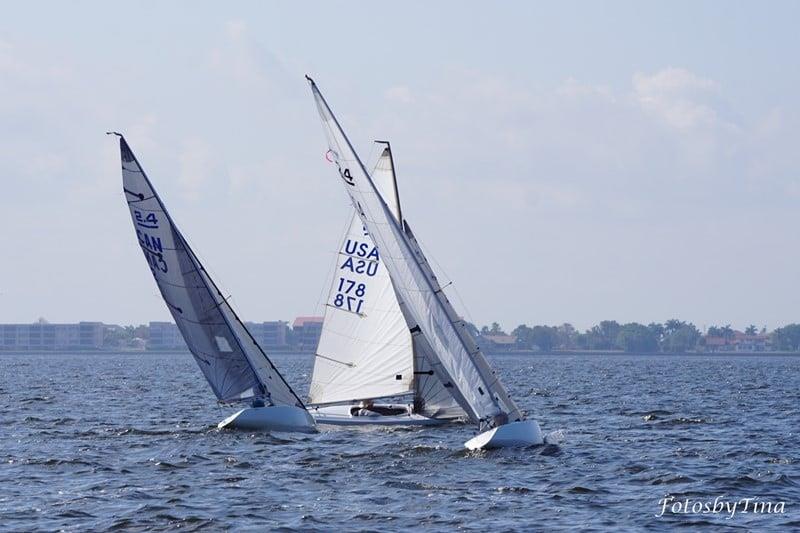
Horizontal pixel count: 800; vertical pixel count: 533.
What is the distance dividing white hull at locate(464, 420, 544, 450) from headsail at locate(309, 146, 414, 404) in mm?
9039

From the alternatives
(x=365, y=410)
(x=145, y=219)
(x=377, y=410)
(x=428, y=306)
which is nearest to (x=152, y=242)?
(x=145, y=219)

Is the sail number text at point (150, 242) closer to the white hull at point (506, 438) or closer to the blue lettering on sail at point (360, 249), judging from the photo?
the blue lettering on sail at point (360, 249)

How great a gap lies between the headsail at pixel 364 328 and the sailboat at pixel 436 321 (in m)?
8.38

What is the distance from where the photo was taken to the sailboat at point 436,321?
A: 35750 millimetres

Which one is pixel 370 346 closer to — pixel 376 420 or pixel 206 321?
pixel 376 420

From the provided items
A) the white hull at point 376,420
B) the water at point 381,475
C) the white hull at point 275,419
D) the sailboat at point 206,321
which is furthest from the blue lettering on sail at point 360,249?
the white hull at point 275,419

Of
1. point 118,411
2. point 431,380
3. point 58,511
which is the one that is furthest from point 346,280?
point 58,511

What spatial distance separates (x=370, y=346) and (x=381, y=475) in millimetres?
13352

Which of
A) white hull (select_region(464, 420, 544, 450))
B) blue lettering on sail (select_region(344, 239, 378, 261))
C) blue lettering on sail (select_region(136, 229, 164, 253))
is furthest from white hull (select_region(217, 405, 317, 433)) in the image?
blue lettering on sail (select_region(344, 239, 378, 261))

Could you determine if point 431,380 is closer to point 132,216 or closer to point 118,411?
point 132,216

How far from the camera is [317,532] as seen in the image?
83.3 feet

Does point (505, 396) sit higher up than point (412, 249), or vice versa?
point (412, 249)

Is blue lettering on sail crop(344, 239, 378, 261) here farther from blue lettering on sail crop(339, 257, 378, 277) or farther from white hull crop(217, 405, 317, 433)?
white hull crop(217, 405, 317, 433)

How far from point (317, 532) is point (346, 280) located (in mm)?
21329
